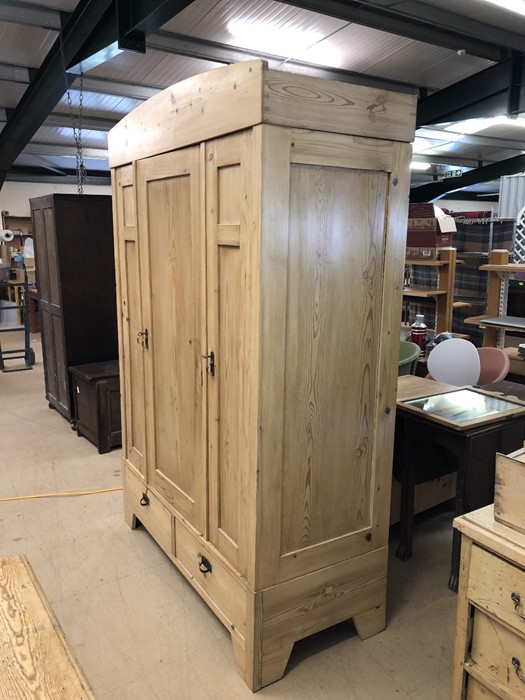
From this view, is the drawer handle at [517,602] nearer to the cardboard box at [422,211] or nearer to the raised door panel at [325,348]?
the raised door panel at [325,348]

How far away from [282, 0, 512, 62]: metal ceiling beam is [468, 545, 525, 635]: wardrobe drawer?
123 inches

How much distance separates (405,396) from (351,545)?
0.90 metres

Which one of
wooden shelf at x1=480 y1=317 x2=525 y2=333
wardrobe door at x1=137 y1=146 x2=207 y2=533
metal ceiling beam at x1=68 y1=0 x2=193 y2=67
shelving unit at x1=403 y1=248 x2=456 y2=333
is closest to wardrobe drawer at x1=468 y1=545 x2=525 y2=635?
wardrobe door at x1=137 y1=146 x2=207 y2=533

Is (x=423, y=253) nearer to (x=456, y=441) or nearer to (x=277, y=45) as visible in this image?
(x=277, y=45)

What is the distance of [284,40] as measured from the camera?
4035 millimetres

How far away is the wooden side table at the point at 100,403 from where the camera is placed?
12.9 ft

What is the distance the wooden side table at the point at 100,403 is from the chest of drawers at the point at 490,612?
2.98m

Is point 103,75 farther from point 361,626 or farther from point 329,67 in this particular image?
point 361,626

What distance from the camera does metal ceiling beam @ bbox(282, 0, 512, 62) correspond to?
337 cm

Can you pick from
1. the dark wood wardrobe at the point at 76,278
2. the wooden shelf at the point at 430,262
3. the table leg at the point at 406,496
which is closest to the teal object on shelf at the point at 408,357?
the table leg at the point at 406,496

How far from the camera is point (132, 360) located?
9.02 ft

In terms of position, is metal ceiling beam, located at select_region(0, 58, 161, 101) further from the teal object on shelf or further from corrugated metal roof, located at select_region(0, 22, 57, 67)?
the teal object on shelf

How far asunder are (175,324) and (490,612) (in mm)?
1508

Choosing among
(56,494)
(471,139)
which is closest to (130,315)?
(56,494)
